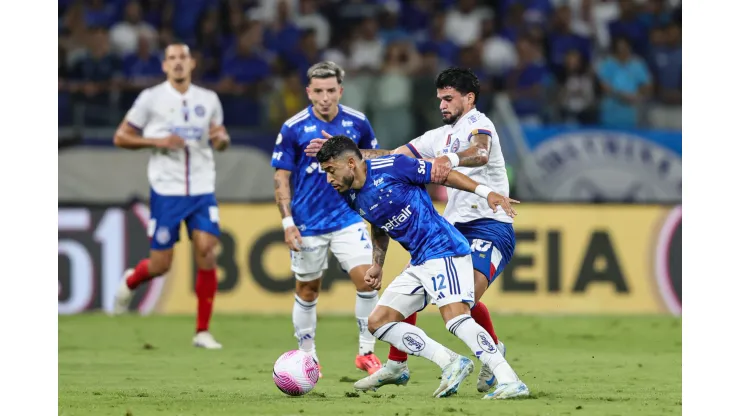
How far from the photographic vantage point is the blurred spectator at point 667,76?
1688cm

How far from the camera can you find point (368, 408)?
282 inches

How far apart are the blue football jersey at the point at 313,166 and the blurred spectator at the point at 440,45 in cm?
871

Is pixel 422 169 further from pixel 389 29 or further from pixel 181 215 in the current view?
pixel 389 29

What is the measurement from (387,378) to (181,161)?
4147 mm

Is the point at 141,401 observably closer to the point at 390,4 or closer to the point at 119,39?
the point at 119,39

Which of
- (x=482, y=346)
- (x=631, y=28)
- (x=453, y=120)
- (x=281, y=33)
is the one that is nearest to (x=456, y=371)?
(x=482, y=346)

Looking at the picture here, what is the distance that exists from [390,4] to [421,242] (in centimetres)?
1183

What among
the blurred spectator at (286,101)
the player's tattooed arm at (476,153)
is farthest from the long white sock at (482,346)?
the blurred spectator at (286,101)

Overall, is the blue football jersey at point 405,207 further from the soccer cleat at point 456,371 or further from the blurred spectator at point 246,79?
the blurred spectator at point 246,79

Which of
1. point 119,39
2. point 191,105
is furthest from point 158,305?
point 119,39

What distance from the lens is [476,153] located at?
304 inches

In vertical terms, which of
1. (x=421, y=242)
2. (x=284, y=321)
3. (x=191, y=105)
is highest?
(x=191, y=105)

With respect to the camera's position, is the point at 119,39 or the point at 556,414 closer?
the point at 556,414

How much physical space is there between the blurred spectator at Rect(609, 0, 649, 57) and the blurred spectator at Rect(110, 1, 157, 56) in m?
6.80
